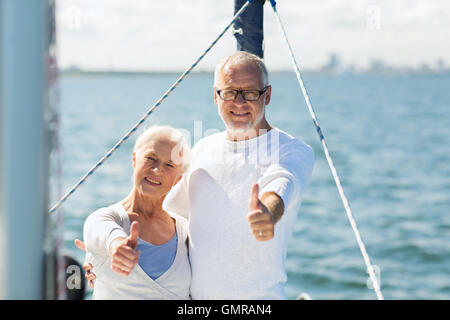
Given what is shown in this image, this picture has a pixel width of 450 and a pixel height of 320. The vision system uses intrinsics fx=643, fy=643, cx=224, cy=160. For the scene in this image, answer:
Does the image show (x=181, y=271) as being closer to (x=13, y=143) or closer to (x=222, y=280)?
(x=222, y=280)

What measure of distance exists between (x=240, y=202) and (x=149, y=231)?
10.4 inches

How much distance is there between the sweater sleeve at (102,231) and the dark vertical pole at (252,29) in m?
0.77

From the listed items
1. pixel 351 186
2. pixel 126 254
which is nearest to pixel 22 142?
pixel 126 254

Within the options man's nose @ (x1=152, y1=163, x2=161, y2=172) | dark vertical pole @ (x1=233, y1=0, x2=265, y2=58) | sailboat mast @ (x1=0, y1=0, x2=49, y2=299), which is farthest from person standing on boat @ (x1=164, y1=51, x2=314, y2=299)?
sailboat mast @ (x1=0, y1=0, x2=49, y2=299)

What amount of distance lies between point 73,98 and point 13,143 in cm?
2579

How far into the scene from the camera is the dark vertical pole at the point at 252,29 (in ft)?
7.02

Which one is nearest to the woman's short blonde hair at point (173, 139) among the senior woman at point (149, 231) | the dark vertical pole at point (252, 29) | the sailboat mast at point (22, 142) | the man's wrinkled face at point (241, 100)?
the senior woman at point (149, 231)

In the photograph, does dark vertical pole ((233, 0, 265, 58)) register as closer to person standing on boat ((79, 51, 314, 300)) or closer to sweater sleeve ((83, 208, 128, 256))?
person standing on boat ((79, 51, 314, 300))

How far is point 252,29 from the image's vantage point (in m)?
2.15

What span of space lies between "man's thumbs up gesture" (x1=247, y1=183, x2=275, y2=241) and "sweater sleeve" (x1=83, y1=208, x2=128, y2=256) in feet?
1.16

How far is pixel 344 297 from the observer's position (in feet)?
23.3
